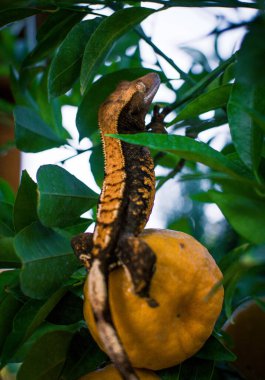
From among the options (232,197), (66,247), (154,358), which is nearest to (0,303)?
(66,247)

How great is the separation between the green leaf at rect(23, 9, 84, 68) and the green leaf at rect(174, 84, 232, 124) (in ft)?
0.91

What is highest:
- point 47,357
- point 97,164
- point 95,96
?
point 95,96

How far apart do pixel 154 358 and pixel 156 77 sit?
0.45 metres

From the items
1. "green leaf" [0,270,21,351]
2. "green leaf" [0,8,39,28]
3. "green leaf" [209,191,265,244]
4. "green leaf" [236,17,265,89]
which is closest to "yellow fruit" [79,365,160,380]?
"green leaf" [0,270,21,351]

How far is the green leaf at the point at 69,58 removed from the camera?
0.78 meters

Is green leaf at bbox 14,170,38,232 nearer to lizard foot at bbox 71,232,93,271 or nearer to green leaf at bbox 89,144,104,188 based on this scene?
lizard foot at bbox 71,232,93,271

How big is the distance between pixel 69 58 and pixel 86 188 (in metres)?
0.18

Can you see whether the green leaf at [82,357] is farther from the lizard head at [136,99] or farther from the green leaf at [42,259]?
the lizard head at [136,99]

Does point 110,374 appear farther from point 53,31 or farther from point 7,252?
point 53,31

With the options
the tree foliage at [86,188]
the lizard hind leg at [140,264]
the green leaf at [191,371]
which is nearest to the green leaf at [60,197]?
the tree foliage at [86,188]

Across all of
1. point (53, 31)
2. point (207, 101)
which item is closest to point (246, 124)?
point (207, 101)

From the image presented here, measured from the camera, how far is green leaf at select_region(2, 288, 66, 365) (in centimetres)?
68

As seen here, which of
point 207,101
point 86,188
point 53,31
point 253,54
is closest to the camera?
point 253,54

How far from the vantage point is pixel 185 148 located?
52 cm
